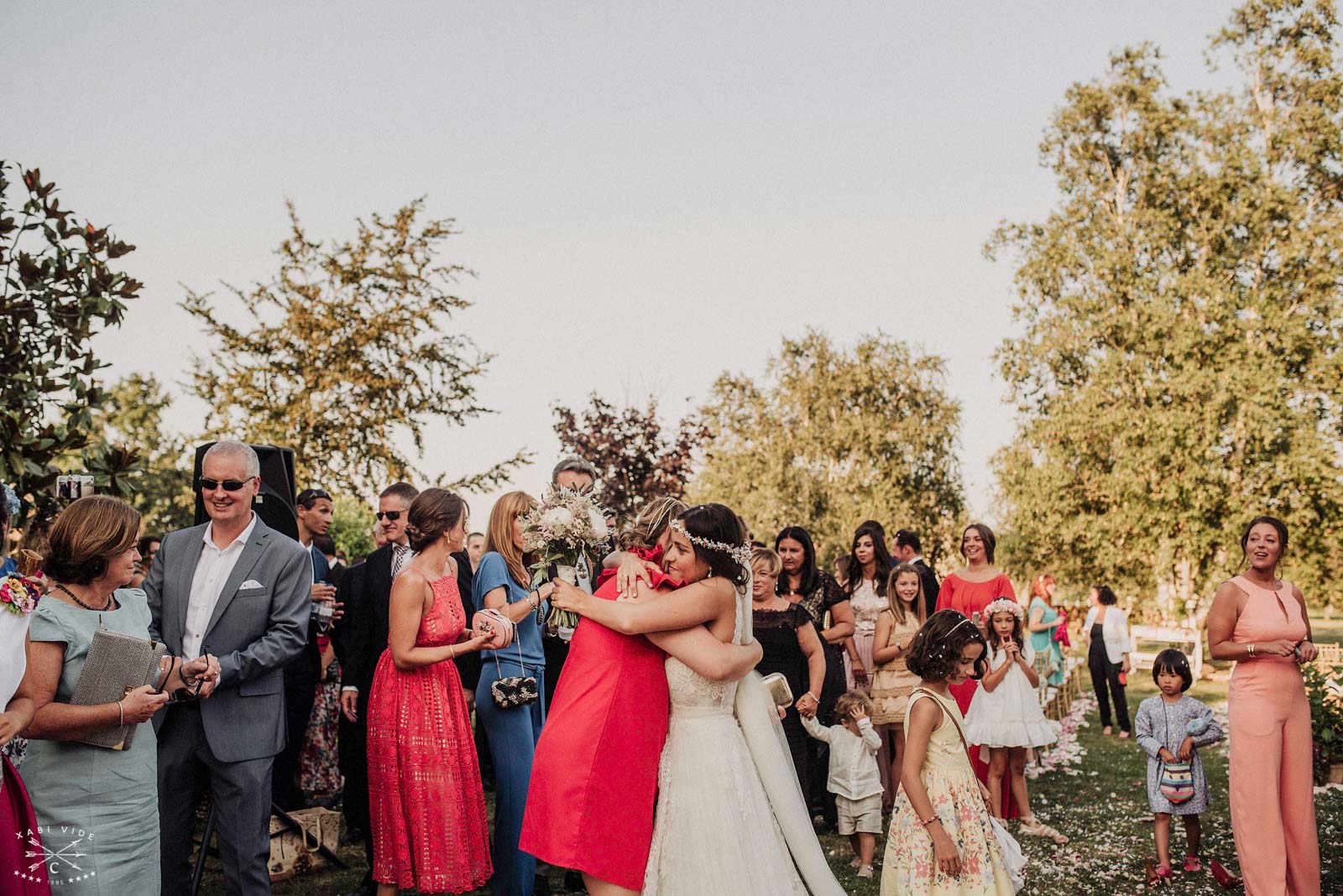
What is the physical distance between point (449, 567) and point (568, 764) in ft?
7.01

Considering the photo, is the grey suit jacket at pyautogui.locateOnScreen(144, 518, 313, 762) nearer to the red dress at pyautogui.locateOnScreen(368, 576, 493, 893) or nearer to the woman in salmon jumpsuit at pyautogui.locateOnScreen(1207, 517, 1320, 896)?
the red dress at pyautogui.locateOnScreen(368, 576, 493, 893)

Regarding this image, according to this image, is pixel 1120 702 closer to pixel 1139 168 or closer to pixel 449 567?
pixel 449 567

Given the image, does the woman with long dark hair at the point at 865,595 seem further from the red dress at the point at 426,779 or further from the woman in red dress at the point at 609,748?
the woman in red dress at the point at 609,748

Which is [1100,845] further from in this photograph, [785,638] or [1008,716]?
[785,638]

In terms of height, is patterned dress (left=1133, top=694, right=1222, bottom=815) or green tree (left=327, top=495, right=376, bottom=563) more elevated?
green tree (left=327, top=495, right=376, bottom=563)

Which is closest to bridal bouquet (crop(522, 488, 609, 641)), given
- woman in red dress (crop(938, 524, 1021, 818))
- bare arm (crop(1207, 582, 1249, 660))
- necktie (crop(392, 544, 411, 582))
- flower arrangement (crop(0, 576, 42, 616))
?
flower arrangement (crop(0, 576, 42, 616))

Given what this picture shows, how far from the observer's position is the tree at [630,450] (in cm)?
1627

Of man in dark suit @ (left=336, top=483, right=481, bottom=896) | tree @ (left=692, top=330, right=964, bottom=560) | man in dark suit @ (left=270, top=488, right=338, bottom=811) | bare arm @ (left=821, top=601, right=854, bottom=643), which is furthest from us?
tree @ (left=692, top=330, right=964, bottom=560)

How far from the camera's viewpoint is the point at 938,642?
482 cm

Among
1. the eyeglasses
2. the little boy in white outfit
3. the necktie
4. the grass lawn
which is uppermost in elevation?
the eyeglasses

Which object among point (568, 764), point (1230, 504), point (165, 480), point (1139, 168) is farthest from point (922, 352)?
point (568, 764)

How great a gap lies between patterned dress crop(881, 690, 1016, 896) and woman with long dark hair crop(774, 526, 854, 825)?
3.02 metres

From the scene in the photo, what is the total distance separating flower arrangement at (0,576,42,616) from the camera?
129 inches

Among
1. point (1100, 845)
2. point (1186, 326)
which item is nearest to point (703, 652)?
point (1100, 845)
